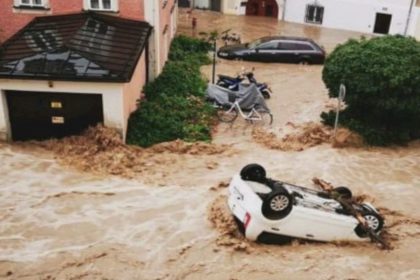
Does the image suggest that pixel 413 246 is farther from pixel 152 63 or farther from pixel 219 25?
pixel 219 25

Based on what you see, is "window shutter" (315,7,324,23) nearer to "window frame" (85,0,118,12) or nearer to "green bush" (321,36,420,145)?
"green bush" (321,36,420,145)

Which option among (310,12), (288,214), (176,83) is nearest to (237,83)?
(176,83)

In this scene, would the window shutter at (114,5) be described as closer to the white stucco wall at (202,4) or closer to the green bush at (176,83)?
the green bush at (176,83)

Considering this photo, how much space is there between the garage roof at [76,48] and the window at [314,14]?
1721 cm

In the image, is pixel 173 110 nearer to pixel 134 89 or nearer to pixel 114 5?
pixel 134 89

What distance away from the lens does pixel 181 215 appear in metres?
12.2

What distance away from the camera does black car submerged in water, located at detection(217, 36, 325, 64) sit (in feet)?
81.4

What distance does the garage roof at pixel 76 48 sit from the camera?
48.0 ft

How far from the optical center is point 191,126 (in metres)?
17.0

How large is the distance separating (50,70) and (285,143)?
738 centimetres

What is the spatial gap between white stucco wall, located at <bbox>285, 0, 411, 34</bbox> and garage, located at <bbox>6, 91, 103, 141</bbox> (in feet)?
67.8

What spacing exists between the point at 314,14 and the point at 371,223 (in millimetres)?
23259

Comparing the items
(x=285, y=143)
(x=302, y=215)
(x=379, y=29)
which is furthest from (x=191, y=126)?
(x=379, y=29)

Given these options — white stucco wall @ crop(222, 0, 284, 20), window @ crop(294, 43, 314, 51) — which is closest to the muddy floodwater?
window @ crop(294, 43, 314, 51)
